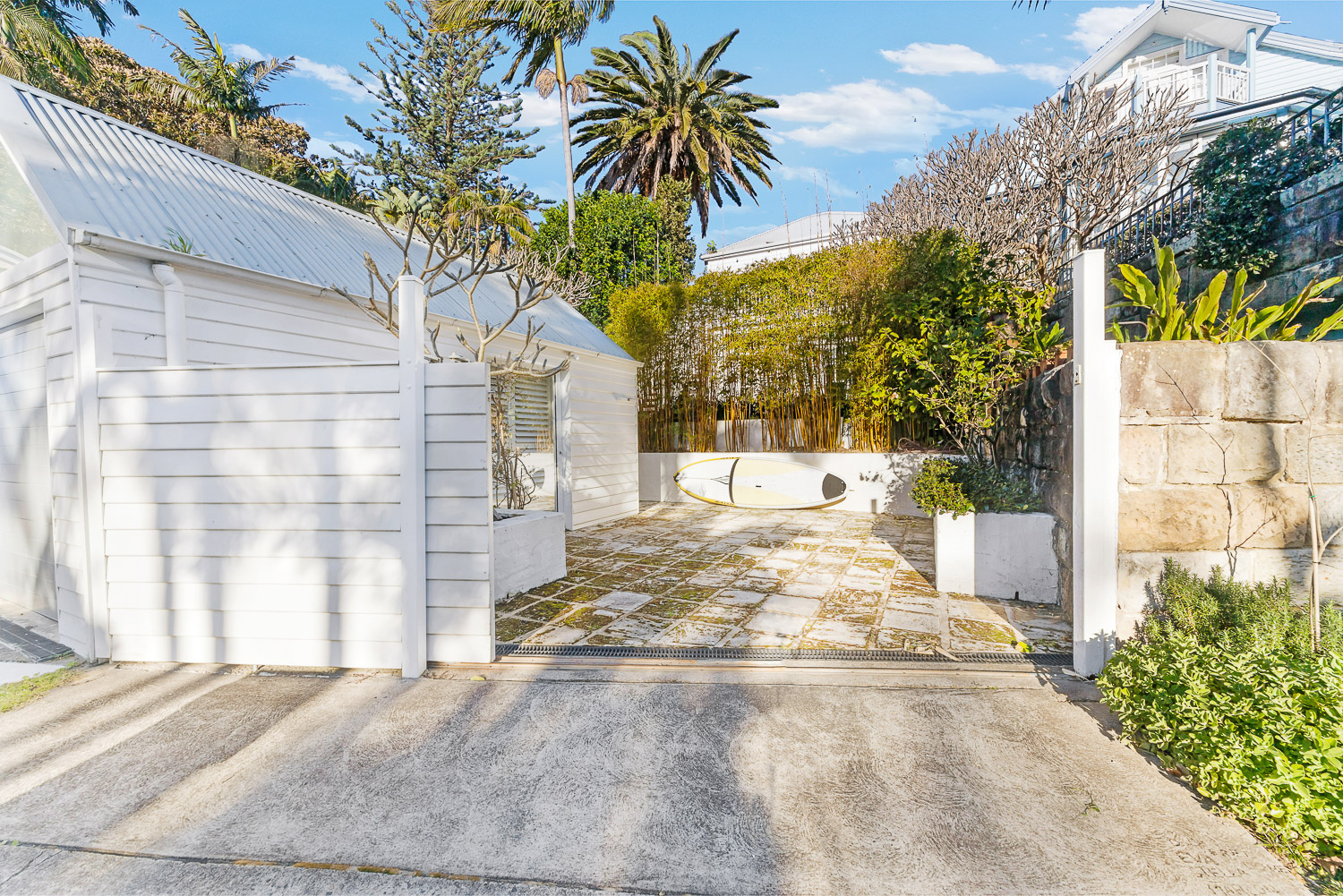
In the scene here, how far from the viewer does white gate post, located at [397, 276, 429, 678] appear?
9.16 feet

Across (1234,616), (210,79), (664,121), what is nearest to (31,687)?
(1234,616)

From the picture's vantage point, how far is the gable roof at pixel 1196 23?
39.9 feet

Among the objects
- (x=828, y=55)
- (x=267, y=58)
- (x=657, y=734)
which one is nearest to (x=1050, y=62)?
(x=828, y=55)

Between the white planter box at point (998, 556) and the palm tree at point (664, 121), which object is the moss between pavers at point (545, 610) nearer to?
the white planter box at point (998, 556)

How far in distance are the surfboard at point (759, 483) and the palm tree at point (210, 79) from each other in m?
15.2

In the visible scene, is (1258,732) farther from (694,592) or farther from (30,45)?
(30,45)

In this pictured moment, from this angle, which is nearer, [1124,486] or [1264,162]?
[1124,486]

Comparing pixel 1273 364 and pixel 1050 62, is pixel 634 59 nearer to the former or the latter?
pixel 1050 62

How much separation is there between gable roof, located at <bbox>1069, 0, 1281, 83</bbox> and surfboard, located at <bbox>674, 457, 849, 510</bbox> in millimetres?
10354

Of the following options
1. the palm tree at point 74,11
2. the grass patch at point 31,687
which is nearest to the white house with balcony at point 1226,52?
the grass patch at point 31,687

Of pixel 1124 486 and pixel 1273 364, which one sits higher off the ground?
pixel 1273 364

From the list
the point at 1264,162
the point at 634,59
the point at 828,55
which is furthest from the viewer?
the point at 634,59

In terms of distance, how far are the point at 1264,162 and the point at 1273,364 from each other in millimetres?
3436

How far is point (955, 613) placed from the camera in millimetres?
3594
